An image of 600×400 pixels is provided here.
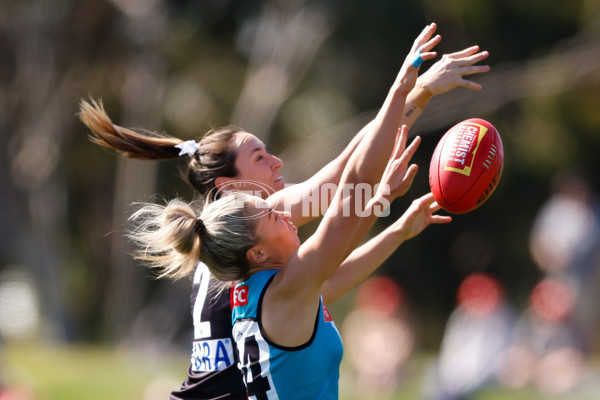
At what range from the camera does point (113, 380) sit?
28.6 ft

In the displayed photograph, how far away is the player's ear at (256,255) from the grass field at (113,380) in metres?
4.17

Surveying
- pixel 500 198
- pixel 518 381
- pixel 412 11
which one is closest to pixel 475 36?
pixel 412 11

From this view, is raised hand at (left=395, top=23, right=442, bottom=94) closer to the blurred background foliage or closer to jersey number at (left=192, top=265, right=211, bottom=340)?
jersey number at (left=192, top=265, right=211, bottom=340)

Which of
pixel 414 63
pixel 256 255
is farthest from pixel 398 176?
pixel 256 255

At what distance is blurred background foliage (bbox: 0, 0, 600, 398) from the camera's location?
12.4 m

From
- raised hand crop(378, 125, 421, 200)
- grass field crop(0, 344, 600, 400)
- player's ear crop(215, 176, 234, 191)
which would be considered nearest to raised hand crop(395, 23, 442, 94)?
raised hand crop(378, 125, 421, 200)

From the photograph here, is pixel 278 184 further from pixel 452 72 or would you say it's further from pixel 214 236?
pixel 452 72

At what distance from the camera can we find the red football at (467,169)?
3.46 m

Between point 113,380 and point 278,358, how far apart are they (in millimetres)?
6313

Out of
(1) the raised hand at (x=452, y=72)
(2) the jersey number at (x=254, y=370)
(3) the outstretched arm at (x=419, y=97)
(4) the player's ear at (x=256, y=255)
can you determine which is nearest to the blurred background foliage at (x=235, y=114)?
(3) the outstretched arm at (x=419, y=97)

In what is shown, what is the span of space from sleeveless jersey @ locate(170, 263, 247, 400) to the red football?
1.02 m

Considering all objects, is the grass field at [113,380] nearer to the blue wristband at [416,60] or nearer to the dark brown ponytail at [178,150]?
the dark brown ponytail at [178,150]

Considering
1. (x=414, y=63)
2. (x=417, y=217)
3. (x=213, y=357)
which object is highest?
(x=414, y=63)

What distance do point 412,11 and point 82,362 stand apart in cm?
738
